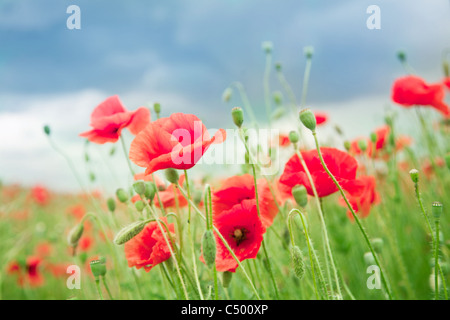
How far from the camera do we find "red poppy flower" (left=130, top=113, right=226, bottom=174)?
61 centimetres

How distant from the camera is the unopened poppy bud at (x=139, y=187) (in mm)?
651

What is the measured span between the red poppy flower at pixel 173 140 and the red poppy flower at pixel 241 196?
0.13 meters

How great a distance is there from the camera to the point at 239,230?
29.0 inches

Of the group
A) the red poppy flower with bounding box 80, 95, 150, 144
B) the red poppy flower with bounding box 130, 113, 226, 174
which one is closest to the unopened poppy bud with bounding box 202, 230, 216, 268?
the red poppy flower with bounding box 130, 113, 226, 174

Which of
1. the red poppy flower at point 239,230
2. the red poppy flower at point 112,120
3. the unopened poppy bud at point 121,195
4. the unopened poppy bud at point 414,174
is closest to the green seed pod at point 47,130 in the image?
the red poppy flower at point 112,120

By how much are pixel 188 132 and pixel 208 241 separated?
0.20 metres

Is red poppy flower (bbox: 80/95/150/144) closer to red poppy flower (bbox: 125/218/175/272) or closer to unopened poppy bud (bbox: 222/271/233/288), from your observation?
red poppy flower (bbox: 125/218/175/272)

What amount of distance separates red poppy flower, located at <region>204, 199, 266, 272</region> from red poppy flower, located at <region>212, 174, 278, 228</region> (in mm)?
22

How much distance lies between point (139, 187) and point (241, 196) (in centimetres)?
21

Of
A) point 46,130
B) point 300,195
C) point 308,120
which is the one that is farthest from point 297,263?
point 46,130

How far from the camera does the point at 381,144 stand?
1.46 m

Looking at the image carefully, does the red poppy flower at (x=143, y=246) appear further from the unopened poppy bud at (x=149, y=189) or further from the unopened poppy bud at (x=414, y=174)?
the unopened poppy bud at (x=414, y=174)

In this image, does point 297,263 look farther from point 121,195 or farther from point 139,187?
point 121,195
